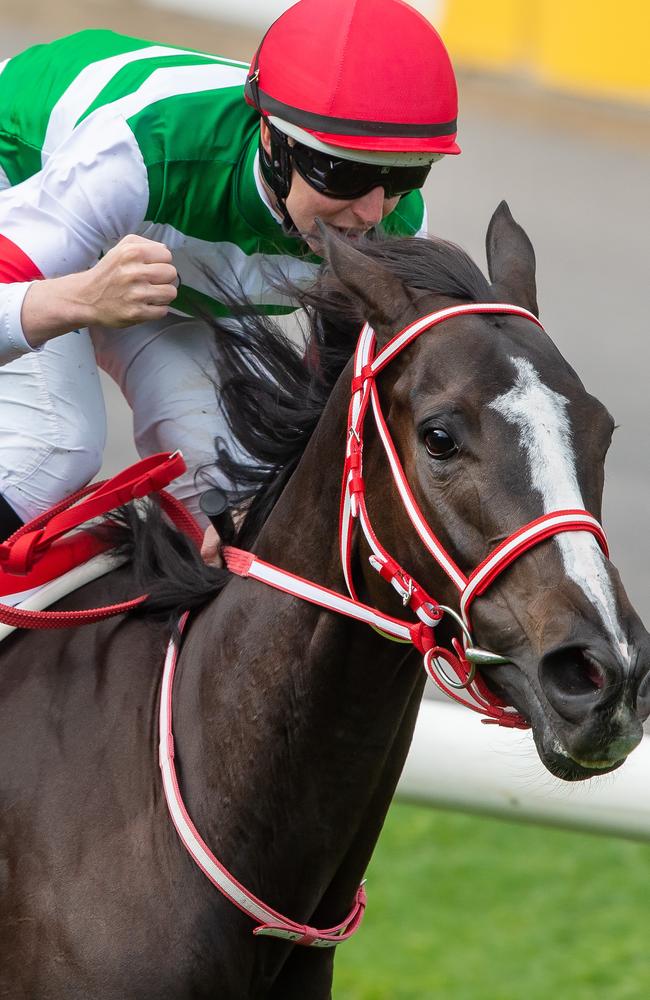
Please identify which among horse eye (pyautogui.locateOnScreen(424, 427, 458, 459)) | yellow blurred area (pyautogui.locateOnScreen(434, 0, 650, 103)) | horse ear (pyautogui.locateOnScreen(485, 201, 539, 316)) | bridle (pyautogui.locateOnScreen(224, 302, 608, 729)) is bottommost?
yellow blurred area (pyautogui.locateOnScreen(434, 0, 650, 103))

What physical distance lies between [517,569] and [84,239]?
1.31 metres

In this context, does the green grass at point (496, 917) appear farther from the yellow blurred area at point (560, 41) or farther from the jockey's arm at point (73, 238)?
the yellow blurred area at point (560, 41)

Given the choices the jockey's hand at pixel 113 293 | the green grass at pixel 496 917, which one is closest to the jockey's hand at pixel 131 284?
the jockey's hand at pixel 113 293

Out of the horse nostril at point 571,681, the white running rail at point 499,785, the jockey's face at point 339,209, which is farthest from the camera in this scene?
the white running rail at point 499,785

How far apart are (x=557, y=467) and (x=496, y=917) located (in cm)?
338

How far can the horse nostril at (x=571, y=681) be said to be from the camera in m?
2.15

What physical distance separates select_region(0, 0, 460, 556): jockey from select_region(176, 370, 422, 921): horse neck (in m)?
0.50

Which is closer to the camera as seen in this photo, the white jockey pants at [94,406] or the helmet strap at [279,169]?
the helmet strap at [279,169]

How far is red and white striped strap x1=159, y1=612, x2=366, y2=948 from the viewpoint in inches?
106

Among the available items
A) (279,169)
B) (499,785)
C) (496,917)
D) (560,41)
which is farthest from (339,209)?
(560,41)

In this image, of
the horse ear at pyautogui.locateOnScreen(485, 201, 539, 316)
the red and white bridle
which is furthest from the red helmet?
the red and white bridle

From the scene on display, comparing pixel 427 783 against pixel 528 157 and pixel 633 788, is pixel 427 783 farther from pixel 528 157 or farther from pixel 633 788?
pixel 528 157

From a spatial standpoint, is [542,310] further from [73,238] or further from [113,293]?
[113,293]

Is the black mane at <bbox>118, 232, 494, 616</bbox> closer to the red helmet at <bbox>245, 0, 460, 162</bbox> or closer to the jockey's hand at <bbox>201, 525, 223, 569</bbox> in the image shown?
the jockey's hand at <bbox>201, 525, 223, 569</bbox>
